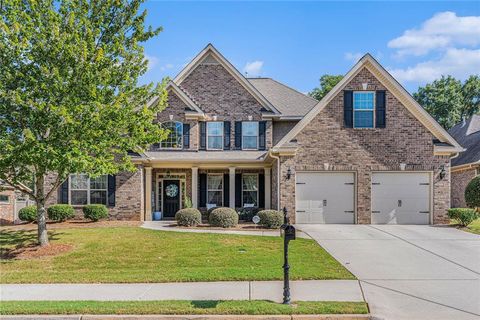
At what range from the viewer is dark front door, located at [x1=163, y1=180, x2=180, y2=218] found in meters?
20.5

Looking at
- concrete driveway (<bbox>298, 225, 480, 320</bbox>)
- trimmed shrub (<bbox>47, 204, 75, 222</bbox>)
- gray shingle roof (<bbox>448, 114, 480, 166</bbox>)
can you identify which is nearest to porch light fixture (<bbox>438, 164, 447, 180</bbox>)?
concrete driveway (<bbox>298, 225, 480, 320</bbox>)

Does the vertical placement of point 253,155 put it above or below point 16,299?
above

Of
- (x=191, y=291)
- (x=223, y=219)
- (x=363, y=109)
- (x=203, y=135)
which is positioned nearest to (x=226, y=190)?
(x=203, y=135)

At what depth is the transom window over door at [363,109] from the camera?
1714 cm

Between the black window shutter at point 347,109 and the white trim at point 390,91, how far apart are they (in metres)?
0.39

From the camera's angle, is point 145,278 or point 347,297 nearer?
point 347,297

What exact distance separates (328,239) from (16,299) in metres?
9.28

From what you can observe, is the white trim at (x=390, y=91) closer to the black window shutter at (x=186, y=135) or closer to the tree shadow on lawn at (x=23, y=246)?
the black window shutter at (x=186, y=135)

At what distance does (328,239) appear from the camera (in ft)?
43.5

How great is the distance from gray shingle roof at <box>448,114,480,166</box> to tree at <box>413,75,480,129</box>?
13096 mm

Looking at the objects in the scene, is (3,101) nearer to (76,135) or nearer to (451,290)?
(76,135)

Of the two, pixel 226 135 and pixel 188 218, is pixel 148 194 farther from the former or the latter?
pixel 226 135

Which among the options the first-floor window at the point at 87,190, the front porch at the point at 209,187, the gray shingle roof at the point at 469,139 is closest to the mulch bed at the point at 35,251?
the first-floor window at the point at 87,190

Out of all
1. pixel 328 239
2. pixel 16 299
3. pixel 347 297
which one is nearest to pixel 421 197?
pixel 328 239
